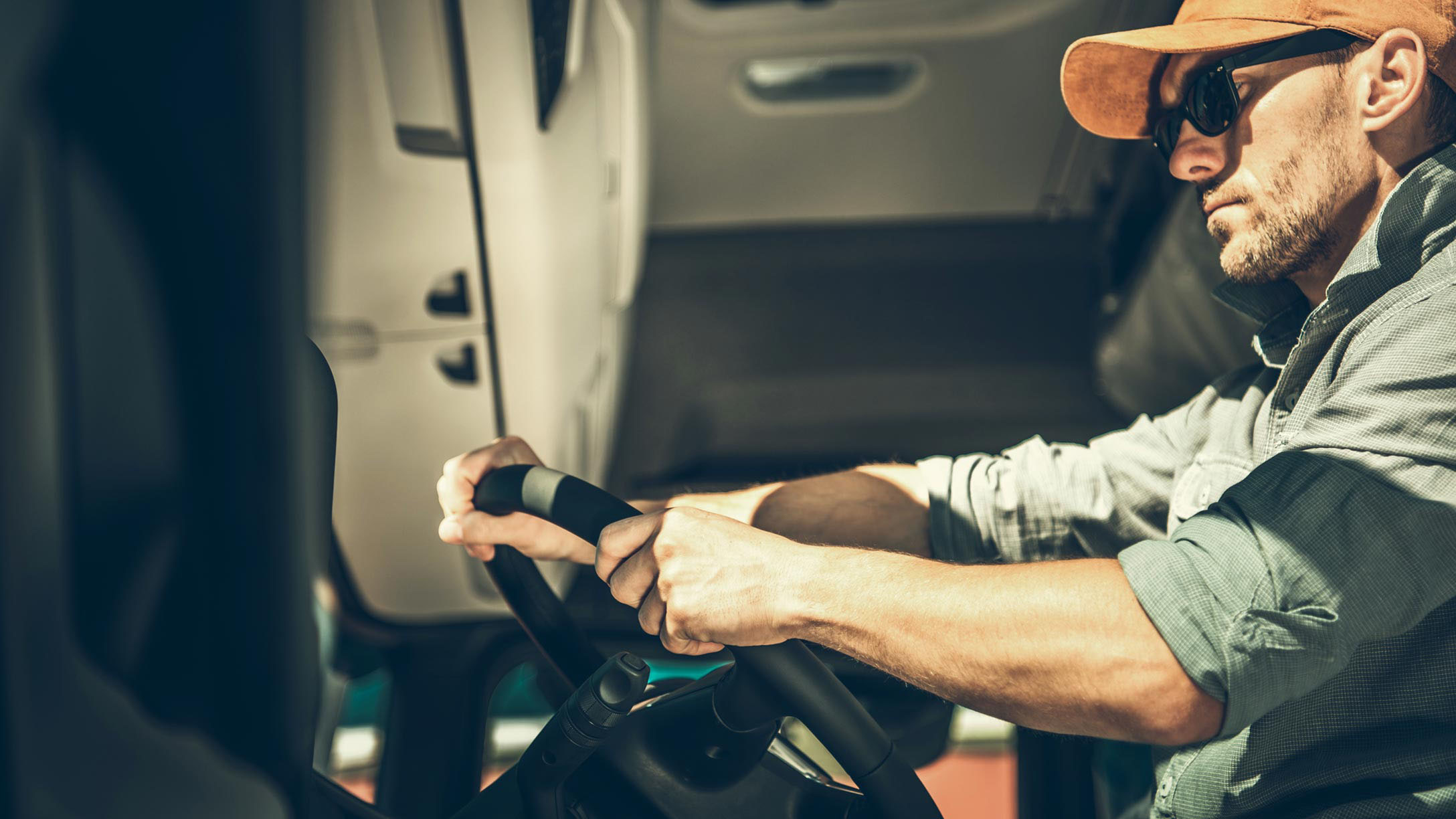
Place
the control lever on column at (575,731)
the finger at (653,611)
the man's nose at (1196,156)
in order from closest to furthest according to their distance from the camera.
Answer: the control lever on column at (575,731) < the finger at (653,611) < the man's nose at (1196,156)

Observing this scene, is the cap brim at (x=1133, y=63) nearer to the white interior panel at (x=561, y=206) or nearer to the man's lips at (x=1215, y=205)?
the man's lips at (x=1215, y=205)

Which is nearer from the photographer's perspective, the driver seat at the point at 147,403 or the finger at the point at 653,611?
the driver seat at the point at 147,403

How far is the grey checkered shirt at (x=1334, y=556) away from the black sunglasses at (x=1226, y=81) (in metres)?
→ 0.15

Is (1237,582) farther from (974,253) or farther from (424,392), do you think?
(974,253)

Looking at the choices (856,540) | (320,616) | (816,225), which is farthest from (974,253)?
(320,616)

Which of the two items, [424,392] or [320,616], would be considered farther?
[424,392]

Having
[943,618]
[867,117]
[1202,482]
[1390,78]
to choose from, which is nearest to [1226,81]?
[1390,78]

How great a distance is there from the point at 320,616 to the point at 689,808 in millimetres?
410

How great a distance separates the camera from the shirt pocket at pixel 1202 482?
0.99 m

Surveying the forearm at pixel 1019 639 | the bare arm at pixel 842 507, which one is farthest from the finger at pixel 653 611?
the bare arm at pixel 842 507

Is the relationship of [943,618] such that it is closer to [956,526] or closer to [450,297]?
[956,526]

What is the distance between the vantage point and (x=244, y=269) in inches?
15.1

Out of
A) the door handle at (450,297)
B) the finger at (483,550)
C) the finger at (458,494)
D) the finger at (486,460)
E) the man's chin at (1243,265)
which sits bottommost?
the finger at (483,550)

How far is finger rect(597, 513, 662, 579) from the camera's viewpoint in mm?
793
